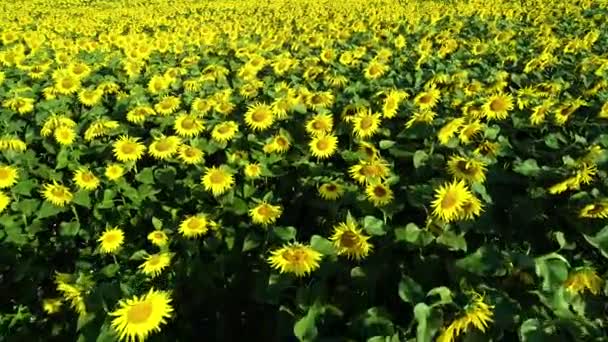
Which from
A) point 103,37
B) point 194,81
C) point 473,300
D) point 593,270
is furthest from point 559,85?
point 103,37

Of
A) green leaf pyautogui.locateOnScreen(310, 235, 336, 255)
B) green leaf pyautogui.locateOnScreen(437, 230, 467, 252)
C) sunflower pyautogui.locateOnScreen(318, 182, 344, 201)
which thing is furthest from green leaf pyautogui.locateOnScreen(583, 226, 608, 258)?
sunflower pyautogui.locateOnScreen(318, 182, 344, 201)

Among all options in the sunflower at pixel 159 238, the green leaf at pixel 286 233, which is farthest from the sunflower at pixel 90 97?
the green leaf at pixel 286 233

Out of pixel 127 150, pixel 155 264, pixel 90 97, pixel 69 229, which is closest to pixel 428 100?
Answer: pixel 155 264

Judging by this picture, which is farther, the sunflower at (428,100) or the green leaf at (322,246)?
the sunflower at (428,100)

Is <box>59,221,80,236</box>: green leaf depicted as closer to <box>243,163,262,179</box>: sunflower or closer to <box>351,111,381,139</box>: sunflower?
<box>243,163,262,179</box>: sunflower

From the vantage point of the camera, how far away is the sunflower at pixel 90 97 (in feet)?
20.4

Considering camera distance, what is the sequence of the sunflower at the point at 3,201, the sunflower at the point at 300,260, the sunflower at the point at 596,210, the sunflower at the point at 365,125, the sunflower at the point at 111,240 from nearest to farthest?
the sunflower at the point at 596,210
the sunflower at the point at 300,260
the sunflower at the point at 111,240
the sunflower at the point at 365,125
the sunflower at the point at 3,201

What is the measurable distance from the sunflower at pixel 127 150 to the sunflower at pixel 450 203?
3.02m

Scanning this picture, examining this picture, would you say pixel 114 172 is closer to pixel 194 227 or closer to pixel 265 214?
pixel 194 227

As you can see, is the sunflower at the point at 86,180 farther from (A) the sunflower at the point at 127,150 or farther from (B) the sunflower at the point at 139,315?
(B) the sunflower at the point at 139,315

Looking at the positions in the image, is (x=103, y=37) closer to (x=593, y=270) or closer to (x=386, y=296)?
(x=386, y=296)

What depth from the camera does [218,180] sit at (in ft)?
14.5

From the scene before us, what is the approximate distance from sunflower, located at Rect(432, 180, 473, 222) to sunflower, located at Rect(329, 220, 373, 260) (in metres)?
0.44

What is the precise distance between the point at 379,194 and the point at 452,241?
609 mm
